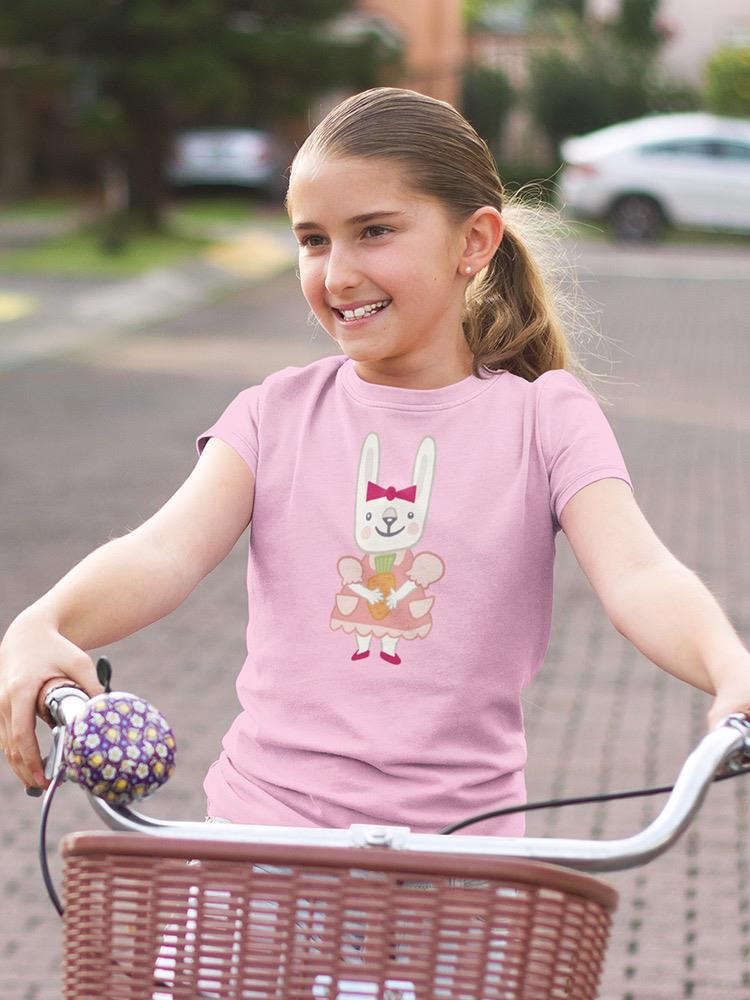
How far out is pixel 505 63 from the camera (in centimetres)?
3772

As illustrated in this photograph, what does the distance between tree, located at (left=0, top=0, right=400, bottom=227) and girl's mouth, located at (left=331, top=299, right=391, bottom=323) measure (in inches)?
836

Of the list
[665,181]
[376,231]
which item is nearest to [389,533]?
[376,231]

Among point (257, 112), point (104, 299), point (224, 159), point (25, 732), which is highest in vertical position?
point (224, 159)

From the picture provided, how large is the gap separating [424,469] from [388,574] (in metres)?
0.15

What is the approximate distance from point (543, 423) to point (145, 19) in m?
21.6

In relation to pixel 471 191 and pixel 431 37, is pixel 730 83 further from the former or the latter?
pixel 471 191

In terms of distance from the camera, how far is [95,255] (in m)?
21.5

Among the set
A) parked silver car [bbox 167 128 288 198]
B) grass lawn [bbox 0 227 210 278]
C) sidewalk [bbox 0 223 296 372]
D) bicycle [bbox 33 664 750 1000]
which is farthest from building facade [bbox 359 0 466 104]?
bicycle [bbox 33 664 750 1000]

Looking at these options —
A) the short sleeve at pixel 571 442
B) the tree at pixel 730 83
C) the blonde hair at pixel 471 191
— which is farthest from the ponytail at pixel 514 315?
the tree at pixel 730 83

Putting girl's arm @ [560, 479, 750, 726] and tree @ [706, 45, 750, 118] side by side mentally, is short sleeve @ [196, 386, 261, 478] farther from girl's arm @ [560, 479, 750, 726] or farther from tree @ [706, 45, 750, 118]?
tree @ [706, 45, 750, 118]

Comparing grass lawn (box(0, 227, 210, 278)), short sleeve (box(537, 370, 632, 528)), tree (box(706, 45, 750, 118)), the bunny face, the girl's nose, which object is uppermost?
tree (box(706, 45, 750, 118))

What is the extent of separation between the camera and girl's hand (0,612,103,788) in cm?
178

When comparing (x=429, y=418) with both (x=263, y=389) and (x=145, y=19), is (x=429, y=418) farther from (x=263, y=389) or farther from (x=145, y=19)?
(x=145, y=19)

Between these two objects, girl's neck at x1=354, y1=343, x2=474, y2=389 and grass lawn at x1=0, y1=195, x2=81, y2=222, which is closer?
girl's neck at x1=354, y1=343, x2=474, y2=389
